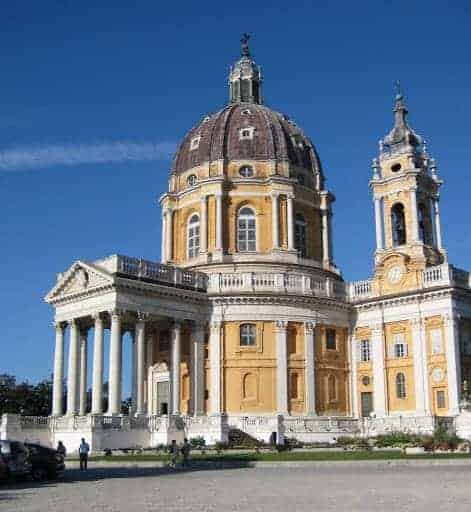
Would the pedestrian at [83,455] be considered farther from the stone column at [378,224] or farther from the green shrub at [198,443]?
the stone column at [378,224]

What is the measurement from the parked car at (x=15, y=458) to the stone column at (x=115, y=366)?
2164 centimetres

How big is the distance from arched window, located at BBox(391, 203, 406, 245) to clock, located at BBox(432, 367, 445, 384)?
35.0ft

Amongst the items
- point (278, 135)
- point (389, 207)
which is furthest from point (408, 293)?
point (278, 135)

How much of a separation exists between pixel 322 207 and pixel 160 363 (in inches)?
726

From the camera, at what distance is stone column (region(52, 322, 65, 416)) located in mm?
50875

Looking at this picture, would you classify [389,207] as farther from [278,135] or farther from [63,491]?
[63,491]

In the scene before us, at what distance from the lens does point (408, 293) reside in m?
52.8

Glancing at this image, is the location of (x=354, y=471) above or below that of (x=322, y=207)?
below

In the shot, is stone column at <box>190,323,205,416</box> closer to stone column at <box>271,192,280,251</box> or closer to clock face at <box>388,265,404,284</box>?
stone column at <box>271,192,280,251</box>

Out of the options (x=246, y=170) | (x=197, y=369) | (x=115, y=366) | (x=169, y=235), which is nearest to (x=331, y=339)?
(x=197, y=369)

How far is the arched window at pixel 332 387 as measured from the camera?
54.3 meters

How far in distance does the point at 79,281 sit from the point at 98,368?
6175 millimetres

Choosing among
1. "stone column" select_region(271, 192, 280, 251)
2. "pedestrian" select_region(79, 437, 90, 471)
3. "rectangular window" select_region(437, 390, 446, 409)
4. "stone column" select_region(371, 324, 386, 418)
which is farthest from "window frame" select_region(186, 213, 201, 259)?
"pedestrian" select_region(79, 437, 90, 471)

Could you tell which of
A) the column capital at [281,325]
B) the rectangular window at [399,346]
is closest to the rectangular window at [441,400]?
the rectangular window at [399,346]
